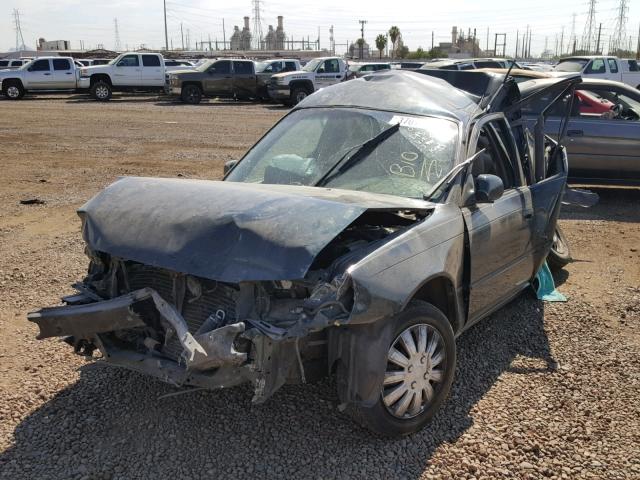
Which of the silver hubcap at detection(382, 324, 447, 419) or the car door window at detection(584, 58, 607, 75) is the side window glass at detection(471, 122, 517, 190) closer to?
the silver hubcap at detection(382, 324, 447, 419)

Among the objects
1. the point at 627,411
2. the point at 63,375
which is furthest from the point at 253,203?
the point at 627,411

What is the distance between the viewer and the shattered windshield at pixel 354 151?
424 cm

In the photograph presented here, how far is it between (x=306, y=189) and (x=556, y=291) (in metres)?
2.94

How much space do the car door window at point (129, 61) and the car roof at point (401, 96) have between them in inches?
1014

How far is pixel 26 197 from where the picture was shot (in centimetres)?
943

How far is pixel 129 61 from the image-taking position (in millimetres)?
28844

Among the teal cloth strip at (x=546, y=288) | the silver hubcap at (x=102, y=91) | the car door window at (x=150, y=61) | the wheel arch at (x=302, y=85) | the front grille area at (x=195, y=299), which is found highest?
the car door window at (x=150, y=61)

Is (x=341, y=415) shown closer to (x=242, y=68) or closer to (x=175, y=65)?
(x=242, y=68)

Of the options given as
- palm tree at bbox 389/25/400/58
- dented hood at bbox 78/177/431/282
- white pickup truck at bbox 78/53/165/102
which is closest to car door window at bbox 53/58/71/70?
white pickup truck at bbox 78/53/165/102

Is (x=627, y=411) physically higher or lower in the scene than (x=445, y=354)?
lower

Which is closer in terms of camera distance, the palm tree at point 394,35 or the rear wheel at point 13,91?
the rear wheel at point 13,91

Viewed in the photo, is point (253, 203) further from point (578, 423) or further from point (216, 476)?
point (578, 423)

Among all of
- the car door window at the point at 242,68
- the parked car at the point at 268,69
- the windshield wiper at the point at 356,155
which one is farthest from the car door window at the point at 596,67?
the windshield wiper at the point at 356,155

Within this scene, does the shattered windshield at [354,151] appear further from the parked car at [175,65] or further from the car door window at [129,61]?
the parked car at [175,65]
